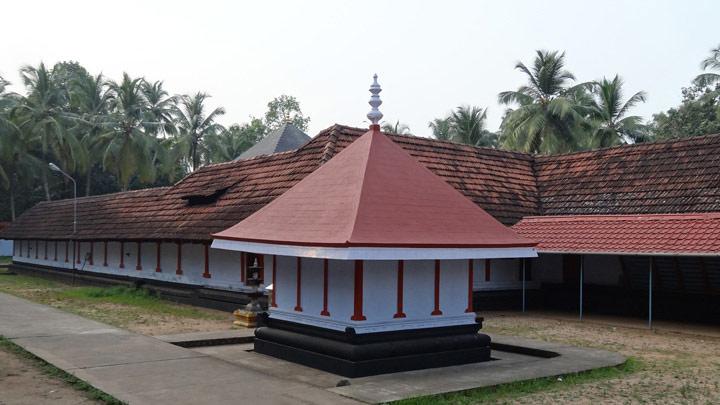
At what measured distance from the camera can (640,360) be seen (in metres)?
11.1

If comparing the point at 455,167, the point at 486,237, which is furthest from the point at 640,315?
the point at 486,237

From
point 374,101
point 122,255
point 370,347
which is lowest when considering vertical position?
point 370,347

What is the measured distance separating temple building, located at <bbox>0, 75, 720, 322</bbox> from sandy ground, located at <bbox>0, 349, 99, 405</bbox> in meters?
6.13

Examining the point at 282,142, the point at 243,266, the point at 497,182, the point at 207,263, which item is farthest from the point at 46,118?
the point at 497,182

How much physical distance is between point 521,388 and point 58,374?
6.11 m

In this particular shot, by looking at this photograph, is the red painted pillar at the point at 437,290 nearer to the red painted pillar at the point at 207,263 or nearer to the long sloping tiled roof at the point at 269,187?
the long sloping tiled roof at the point at 269,187

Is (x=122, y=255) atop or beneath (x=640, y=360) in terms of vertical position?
atop

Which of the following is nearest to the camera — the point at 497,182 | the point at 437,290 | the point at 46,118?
the point at 437,290

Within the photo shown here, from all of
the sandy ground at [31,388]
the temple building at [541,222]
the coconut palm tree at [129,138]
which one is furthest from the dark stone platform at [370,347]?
the coconut palm tree at [129,138]

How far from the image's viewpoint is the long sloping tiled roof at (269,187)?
18500 mm

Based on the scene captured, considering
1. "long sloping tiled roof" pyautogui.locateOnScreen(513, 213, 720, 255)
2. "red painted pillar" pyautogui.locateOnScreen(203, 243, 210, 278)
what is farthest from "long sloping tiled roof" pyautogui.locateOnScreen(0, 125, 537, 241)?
"long sloping tiled roof" pyautogui.locateOnScreen(513, 213, 720, 255)

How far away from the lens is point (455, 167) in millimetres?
20906

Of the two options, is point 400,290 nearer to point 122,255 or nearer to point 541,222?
point 541,222

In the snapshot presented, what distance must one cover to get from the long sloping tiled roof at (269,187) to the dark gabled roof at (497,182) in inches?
1.7
